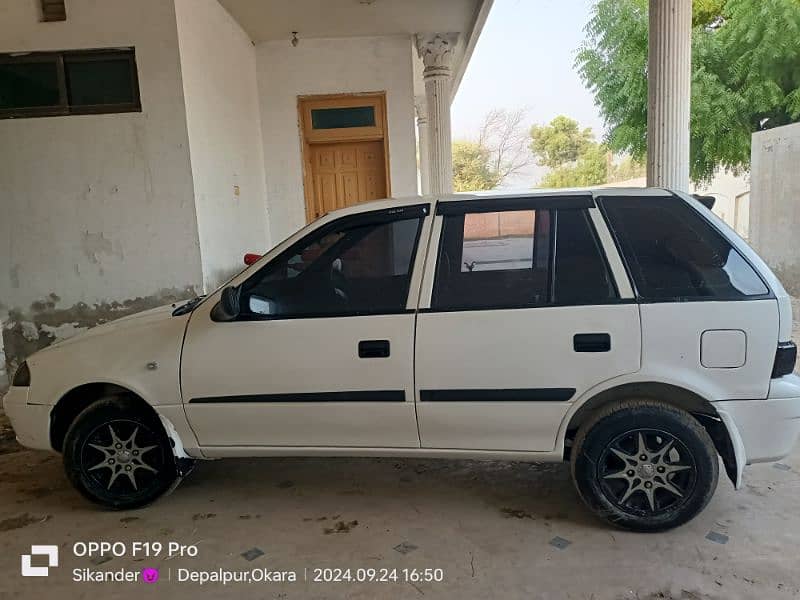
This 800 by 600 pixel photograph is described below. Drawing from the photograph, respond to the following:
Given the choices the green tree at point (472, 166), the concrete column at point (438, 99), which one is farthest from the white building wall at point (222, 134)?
the green tree at point (472, 166)

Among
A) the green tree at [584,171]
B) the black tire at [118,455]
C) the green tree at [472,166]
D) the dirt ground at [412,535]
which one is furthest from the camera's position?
the green tree at [472,166]

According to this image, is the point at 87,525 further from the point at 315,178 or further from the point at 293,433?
the point at 315,178

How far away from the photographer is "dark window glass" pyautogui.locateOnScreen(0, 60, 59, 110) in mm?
6363

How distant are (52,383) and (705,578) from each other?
3.44 meters

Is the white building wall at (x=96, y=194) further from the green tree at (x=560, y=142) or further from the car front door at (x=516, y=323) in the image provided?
the green tree at (x=560, y=142)

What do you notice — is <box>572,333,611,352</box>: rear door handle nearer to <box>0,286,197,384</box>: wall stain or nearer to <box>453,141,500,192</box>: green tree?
<box>0,286,197,384</box>: wall stain

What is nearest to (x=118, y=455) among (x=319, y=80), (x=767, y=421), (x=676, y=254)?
(x=676, y=254)

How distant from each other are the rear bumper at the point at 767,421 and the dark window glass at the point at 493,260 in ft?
3.40

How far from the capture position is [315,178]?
10.3 m

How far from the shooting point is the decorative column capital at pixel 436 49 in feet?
32.0

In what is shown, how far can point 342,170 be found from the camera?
10.3 meters

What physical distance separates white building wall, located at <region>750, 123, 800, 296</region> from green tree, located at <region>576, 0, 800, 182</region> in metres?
4.07

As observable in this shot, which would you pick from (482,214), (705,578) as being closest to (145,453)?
(482,214)

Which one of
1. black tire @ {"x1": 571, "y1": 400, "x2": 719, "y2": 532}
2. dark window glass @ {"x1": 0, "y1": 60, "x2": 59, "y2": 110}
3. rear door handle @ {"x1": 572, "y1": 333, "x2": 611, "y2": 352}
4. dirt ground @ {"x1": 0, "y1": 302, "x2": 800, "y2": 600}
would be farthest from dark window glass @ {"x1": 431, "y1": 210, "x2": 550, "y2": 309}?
dark window glass @ {"x1": 0, "y1": 60, "x2": 59, "y2": 110}
